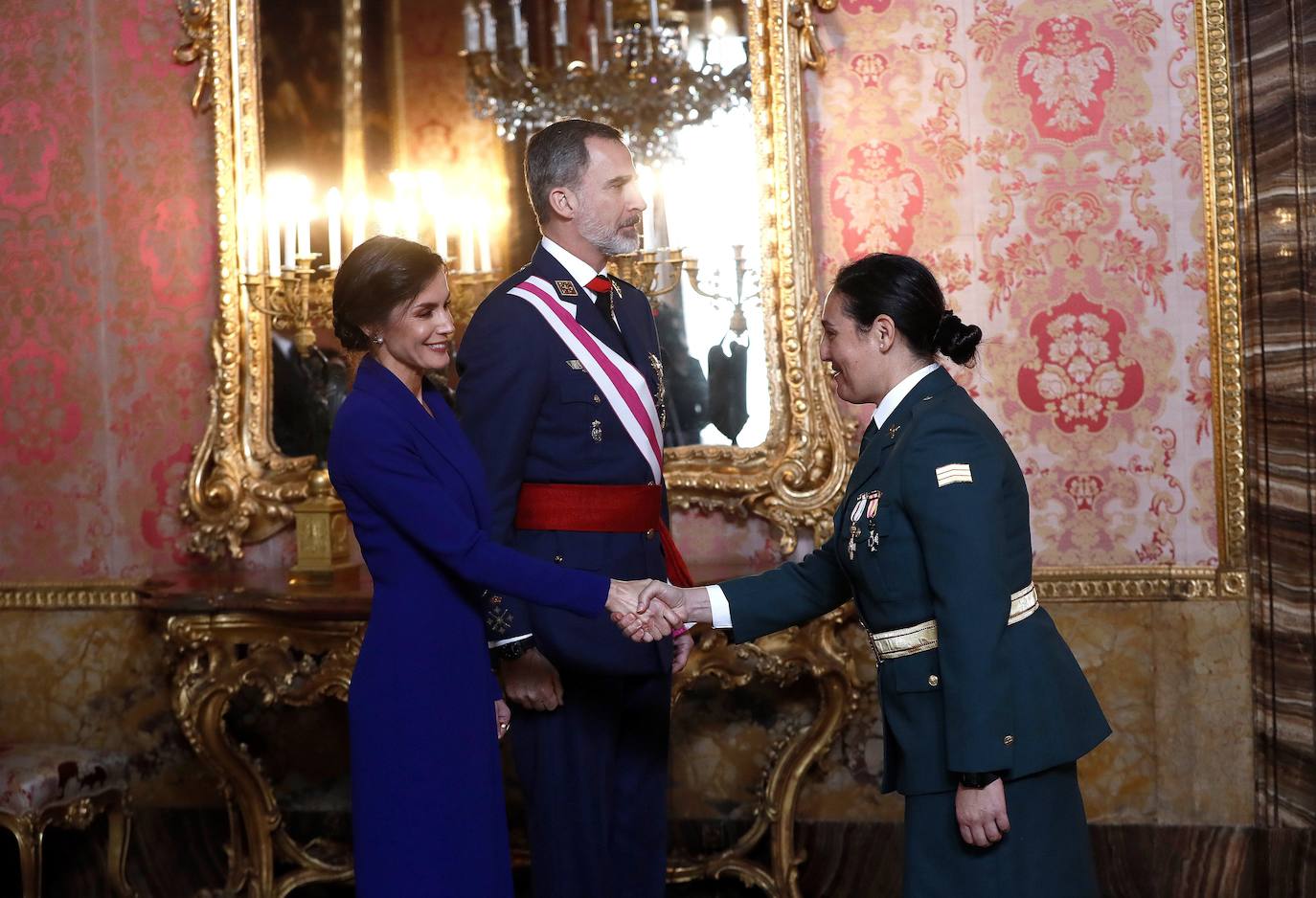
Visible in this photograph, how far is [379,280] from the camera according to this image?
2.06m

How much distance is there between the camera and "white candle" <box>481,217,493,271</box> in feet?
11.3

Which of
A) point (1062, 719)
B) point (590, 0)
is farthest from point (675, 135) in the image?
point (1062, 719)

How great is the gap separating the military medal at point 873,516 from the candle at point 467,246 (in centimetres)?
178

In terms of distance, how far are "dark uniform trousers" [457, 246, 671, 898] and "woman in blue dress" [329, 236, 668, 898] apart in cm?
12

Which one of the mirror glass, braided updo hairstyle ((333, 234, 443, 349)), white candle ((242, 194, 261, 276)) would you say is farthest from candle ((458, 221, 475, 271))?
braided updo hairstyle ((333, 234, 443, 349))

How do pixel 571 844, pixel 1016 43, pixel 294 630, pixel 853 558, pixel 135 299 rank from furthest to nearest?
pixel 135 299
pixel 1016 43
pixel 294 630
pixel 571 844
pixel 853 558

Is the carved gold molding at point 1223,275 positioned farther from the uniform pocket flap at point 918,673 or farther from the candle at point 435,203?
the candle at point 435,203

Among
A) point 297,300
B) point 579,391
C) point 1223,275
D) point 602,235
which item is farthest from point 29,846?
point 1223,275

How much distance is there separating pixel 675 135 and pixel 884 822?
1.83 metres

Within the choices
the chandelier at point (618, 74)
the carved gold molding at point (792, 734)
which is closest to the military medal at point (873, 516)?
the carved gold molding at point (792, 734)

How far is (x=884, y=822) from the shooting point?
3463mm

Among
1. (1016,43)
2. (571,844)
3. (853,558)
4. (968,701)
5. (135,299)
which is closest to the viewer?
(968,701)

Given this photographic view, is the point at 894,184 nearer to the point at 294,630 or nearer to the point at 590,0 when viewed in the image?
the point at 590,0

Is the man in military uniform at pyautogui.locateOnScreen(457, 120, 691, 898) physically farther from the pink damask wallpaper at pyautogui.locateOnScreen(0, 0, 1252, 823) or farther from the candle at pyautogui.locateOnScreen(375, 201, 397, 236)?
the candle at pyautogui.locateOnScreen(375, 201, 397, 236)
